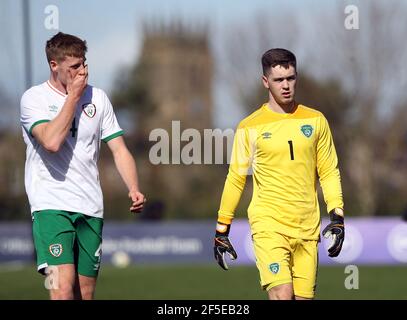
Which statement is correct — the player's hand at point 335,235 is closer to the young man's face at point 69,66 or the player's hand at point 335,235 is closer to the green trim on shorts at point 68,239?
the green trim on shorts at point 68,239

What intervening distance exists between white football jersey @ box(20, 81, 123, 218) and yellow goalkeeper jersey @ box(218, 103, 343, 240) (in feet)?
3.91

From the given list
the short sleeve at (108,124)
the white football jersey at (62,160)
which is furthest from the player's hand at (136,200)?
the short sleeve at (108,124)

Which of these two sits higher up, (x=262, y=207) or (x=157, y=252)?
(x=262, y=207)

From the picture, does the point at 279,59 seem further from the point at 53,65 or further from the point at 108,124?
the point at 53,65

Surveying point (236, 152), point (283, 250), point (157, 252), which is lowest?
point (157, 252)

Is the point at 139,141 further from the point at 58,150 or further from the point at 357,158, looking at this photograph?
the point at 58,150

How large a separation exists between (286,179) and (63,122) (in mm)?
1887

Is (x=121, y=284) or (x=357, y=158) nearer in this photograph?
(x=121, y=284)

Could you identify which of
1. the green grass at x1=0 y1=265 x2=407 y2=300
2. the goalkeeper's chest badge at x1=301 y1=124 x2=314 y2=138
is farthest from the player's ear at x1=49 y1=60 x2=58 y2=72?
the green grass at x1=0 y1=265 x2=407 y2=300

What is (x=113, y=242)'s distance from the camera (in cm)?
2561

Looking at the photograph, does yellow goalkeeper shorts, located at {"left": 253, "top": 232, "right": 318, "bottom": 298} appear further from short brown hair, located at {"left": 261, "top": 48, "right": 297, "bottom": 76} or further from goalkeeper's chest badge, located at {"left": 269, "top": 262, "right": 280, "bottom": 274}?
short brown hair, located at {"left": 261, "top": 48, "right": 297, "bottom": 76}

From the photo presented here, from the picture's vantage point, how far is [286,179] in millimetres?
8492

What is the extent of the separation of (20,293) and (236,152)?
851 centimetres

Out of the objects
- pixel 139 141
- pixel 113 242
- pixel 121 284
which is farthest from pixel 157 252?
pixel 139 141
